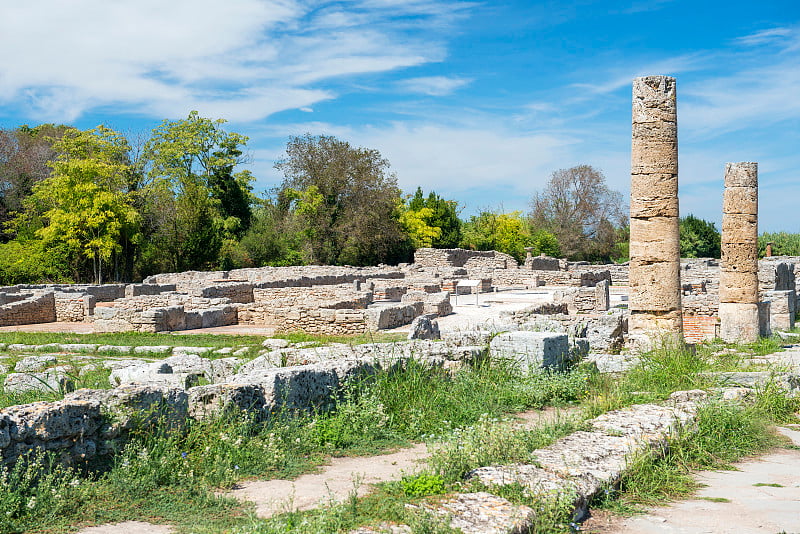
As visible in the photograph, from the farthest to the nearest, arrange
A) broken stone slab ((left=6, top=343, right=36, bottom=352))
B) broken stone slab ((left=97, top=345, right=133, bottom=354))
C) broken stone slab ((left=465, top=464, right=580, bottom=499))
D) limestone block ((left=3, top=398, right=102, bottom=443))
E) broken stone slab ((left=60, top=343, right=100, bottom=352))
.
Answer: broken stone slab ((left=6, top=343, right=36, bottom=352)), broken stone slab ((left=60, top=343, right=100, bottom=352)), broken stone slab ((left=97, top=345, right=133, bottom=354)), limestone block ((left=3, top=398, right=102, bottom=443)), broken stone slab ((left=465, top=464, right=580, bottom=499))

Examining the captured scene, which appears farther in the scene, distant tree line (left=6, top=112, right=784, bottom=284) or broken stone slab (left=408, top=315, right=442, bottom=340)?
distant tree line (left=6, top=112, right=784, bottom=284)

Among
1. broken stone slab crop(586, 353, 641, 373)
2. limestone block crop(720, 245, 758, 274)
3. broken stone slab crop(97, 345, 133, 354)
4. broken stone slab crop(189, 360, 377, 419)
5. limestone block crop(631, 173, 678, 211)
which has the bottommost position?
broken stone slab crop(97, 345, 133, 354)

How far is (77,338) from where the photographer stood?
18.1 m

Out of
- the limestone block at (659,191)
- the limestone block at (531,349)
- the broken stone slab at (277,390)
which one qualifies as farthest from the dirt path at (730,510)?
the limestone block at (659,191)

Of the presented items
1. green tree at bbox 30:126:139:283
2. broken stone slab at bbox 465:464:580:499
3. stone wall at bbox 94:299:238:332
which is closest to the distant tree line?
green tree at bbox 30:126:139:283

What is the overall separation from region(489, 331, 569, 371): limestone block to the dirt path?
3489 mm

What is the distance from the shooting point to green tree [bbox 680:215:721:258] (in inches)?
2279

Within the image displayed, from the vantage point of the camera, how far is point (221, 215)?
2042 inches

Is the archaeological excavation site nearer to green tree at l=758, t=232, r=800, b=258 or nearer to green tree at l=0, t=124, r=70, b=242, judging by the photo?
green tree at l=0, t=124, r=70, b=242

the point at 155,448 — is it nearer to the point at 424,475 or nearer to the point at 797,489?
the point at 424,475

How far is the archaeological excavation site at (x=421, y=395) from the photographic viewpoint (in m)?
4.83

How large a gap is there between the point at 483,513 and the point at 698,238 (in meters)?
59.7

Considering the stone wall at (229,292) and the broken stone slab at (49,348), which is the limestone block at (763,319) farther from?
the broken stone slab at (49,348)

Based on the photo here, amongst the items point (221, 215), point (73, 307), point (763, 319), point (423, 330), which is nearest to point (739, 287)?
point (763, 319)
